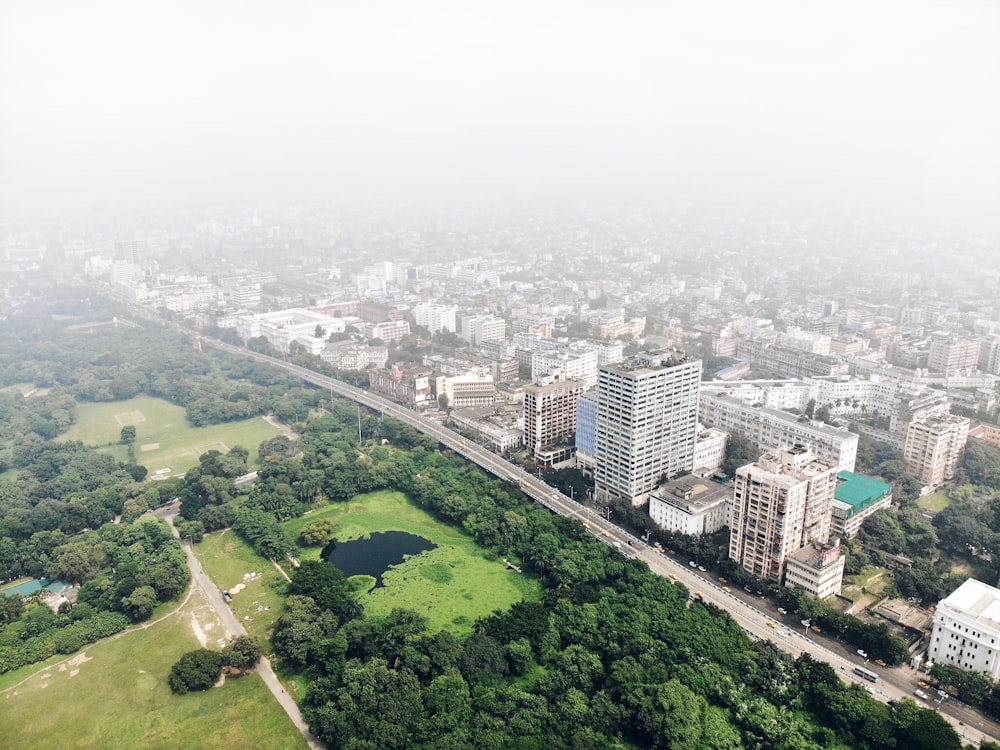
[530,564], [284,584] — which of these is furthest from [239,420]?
[530,564]

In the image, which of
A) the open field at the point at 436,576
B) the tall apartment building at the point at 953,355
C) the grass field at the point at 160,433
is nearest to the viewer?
the open field at the point at 436,576

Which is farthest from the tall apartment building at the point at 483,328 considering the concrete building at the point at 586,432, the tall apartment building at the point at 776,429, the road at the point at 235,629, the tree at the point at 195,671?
the tree at the point at 195,671

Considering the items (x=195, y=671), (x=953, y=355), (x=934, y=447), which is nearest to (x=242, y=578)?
(x=195, y=671)

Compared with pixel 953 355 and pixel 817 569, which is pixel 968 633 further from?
pixel 953 355

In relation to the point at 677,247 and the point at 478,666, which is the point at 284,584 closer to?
the point at 478,666

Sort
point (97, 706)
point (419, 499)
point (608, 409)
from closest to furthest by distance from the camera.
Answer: point (97, 706)
point (608, 409)
point (419, 499)

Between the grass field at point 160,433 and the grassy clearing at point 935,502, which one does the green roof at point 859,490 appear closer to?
the grassy clearing at point 935,502
